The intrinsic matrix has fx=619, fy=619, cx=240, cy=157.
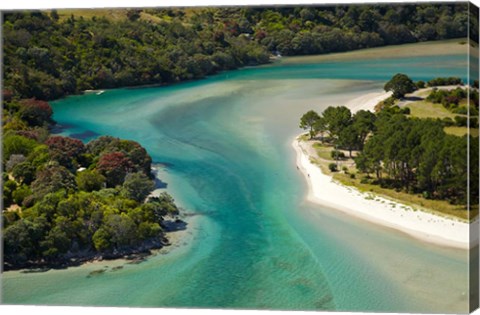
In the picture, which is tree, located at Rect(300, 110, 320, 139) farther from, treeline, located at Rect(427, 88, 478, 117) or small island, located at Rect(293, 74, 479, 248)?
treeline, located at Rect(427, 88, 478, 117)

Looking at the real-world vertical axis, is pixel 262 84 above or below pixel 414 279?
above

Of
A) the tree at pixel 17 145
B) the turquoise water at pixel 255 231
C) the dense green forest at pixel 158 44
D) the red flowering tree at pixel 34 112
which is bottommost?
the turquoise water at pixel 255 231

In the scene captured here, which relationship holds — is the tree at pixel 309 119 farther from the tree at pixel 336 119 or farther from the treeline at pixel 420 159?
the treeline at pixel 420 159

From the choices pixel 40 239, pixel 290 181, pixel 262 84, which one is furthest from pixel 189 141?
pixel 40 239

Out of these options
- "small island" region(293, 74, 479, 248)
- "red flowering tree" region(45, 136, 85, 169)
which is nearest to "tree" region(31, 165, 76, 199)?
"red flowering tree" region(45, 136, 85, 169)

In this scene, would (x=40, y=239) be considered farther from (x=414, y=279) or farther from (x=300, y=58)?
(x=300, y=58)

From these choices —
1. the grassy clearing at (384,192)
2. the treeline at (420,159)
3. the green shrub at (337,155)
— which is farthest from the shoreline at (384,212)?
the green shrub at (337,155)

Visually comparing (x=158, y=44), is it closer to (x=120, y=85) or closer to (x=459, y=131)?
(x=120, y=85)
